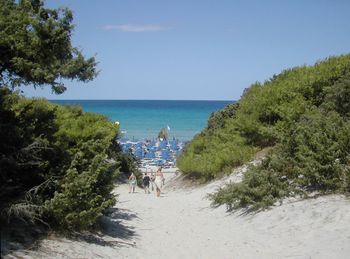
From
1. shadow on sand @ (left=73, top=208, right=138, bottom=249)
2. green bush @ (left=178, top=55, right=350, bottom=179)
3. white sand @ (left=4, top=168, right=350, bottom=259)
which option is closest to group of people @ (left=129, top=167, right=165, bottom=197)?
green bush @ (left=178, top=55, right=350, bottom=179)

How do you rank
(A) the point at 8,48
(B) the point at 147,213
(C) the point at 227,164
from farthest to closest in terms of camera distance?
(C) the point at 227,164, (B) the point at 147,213, (A) the point at 8,48

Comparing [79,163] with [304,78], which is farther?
[304,78]

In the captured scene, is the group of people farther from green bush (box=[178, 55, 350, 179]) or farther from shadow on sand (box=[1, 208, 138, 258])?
shadow on sand (box=[1, 208, 138, 258])

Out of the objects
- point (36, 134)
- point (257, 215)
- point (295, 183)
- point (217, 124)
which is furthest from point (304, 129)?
point (217, 124)

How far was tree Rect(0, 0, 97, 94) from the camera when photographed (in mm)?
9336

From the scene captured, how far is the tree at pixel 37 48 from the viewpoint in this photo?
368 inches

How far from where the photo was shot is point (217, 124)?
2675 cm

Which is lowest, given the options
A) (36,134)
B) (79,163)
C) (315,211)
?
(315,211)

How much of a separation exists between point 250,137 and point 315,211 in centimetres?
967

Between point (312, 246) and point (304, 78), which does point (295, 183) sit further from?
point (304, 78)

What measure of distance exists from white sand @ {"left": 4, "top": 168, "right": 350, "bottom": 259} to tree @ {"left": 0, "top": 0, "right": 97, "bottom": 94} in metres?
3.36

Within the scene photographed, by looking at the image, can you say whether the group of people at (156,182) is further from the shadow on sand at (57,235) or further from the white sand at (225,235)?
the shadow on sand at (57,235)

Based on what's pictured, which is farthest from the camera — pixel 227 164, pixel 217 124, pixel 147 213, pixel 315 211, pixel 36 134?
pixel 217 124

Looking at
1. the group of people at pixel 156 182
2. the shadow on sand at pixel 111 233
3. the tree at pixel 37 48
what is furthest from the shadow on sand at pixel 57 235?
the group of people at pixel 156 182
